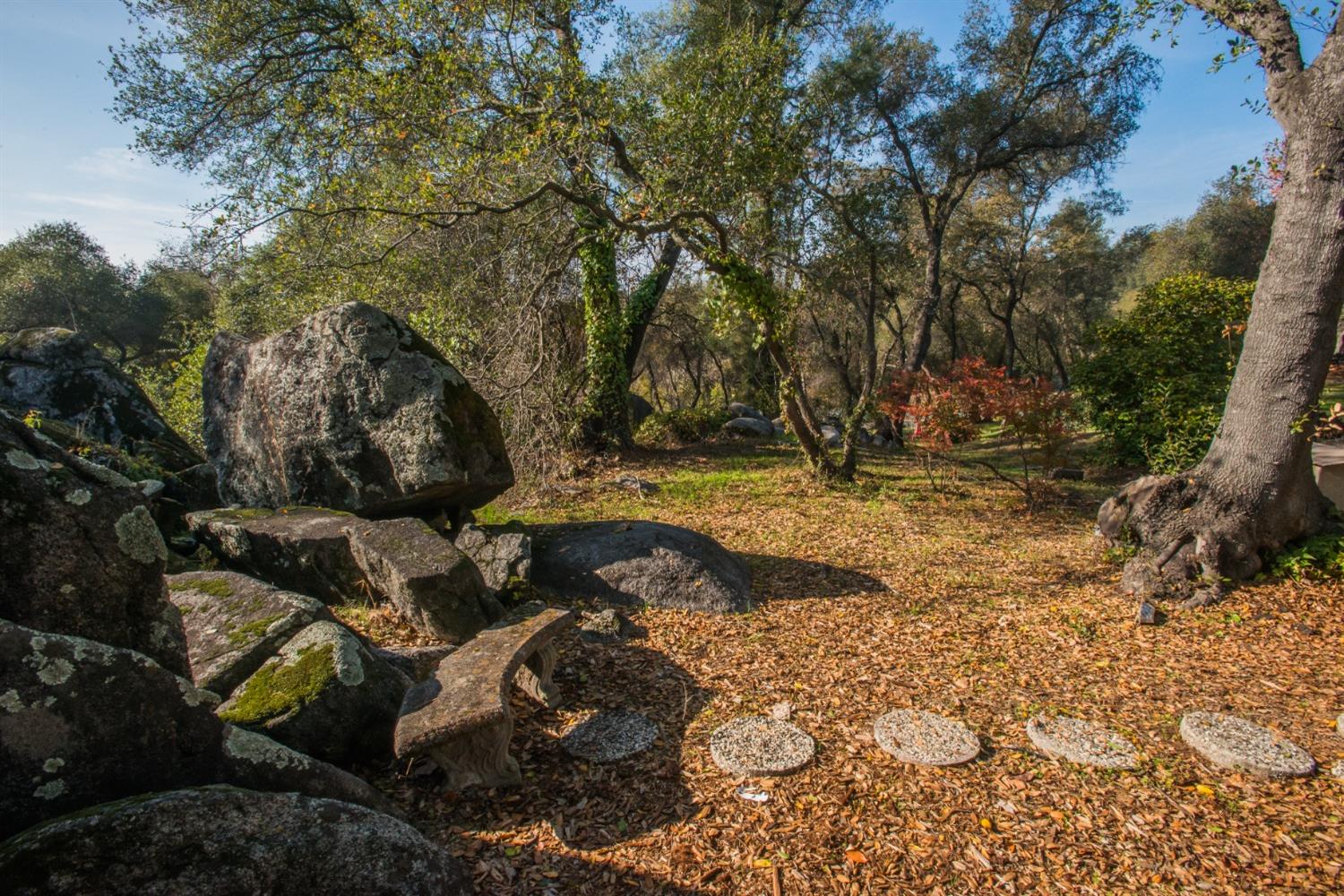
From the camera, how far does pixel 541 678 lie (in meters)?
4.31

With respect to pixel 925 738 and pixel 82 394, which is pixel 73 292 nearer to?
pixel 82 394

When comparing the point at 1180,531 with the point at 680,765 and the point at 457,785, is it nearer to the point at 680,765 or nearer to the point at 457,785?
the point at 680,765

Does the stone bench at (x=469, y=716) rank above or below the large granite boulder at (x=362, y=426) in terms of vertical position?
below

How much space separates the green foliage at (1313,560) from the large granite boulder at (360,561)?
6711 millimetres

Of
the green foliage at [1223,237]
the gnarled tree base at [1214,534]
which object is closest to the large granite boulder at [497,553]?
the gnarled tree base at [1214,534]

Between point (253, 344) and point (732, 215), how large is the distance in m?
6.56

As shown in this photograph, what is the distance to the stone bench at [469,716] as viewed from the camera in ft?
10.4

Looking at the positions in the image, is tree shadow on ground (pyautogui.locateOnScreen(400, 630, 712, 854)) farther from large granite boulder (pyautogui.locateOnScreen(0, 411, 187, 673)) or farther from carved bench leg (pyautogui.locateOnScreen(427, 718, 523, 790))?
large granite boulder (pyautogui.locateOnScreen(0, 411, 187, 673))

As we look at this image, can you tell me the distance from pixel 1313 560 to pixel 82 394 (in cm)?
1244

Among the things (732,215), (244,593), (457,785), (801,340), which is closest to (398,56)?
(732,215)

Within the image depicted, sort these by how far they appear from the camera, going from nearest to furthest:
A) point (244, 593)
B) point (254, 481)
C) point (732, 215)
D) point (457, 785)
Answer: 1. point (457, 785)
2. point (244, 593)
3. point (254, 481)
4. point (732, 215)

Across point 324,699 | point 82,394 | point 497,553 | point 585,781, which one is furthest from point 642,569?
point 82,394

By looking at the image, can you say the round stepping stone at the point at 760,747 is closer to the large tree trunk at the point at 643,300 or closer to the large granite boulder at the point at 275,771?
the large granite boulder at the point at 275,771

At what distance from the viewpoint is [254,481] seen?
6617 mm
